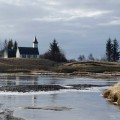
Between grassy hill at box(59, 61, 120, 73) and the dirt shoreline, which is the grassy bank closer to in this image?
grassy hill at box(59, 61, 120, 73)

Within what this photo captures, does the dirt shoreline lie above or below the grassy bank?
below

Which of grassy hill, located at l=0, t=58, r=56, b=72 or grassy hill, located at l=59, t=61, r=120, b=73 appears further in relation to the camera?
grassy hill, located at l=0, t=58, r=56, b=72

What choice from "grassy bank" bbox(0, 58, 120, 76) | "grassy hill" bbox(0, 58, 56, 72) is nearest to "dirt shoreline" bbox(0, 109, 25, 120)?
"grassy bank" bbox(0, 58, 120, 76)

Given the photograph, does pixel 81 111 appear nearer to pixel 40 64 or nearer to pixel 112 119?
pixel 112 119

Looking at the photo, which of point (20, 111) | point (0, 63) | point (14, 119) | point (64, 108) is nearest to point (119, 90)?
point (64, 108)

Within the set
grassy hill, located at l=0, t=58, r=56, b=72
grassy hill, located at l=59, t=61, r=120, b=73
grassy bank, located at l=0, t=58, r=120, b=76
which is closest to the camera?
grassy bank, located at l=0, t=58, r=120, b=76

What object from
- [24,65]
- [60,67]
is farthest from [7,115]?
[24,65]

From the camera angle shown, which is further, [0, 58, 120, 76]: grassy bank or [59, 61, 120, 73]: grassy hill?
[59, 61, 120, 73]: grassy hill

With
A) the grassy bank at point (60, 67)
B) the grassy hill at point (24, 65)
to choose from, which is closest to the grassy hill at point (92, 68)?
the grassy bank at point (60, 67)

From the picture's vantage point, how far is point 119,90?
43.2 metres

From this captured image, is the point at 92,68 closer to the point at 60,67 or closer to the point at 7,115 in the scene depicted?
the point at 60,67

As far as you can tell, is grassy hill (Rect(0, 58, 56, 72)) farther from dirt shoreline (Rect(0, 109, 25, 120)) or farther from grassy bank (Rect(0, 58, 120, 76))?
dirt shoreline (Rect(0, 109, 25, 120))

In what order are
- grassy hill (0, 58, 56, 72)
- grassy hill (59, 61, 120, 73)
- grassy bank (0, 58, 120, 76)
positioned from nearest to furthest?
1. grassy bank (0, 58, 120, 76)
2. grassy hill (59, 61, 120, 73)
3. grassy hill (0, 58, 56, 72)

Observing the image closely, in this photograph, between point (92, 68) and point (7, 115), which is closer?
point (7, 115)
